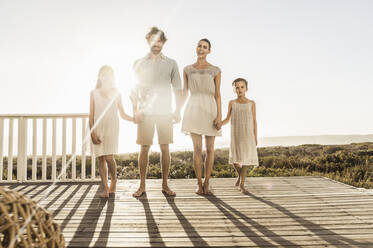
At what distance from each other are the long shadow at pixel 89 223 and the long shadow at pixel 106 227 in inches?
2.5

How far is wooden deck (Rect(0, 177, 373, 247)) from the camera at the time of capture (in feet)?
7.00

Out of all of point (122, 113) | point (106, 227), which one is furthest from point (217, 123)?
point (106, 227)

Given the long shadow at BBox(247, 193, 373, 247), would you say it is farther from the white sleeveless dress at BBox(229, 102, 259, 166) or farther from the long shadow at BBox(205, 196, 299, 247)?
the white sleeveless dress at BBox(229, 102, 259, 166)

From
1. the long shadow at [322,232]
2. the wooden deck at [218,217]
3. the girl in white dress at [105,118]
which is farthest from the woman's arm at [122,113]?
the long shadow at [322,232]

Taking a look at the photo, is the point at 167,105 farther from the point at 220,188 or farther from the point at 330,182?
the point at 330,182

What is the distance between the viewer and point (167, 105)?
3.56 meters

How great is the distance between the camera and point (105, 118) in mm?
3570

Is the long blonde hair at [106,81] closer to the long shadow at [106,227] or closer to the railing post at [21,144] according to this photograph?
the long shadow at [106,227]

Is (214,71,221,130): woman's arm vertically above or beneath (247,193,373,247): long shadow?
above

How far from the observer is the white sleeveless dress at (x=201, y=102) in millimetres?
3631

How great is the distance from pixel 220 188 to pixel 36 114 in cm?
319

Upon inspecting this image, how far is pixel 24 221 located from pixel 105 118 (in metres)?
2.39

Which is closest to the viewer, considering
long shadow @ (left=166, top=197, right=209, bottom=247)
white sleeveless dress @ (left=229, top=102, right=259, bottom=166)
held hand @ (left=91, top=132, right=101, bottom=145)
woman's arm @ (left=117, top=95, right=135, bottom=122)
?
long shadow @ (left=166, top=197, right=209, bottom=247)

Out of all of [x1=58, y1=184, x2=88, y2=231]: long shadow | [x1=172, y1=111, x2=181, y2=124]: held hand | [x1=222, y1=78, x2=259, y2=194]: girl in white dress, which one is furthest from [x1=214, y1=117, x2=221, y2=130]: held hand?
[x1=58, y1=184, x2=88, y2=231]: long shadow
